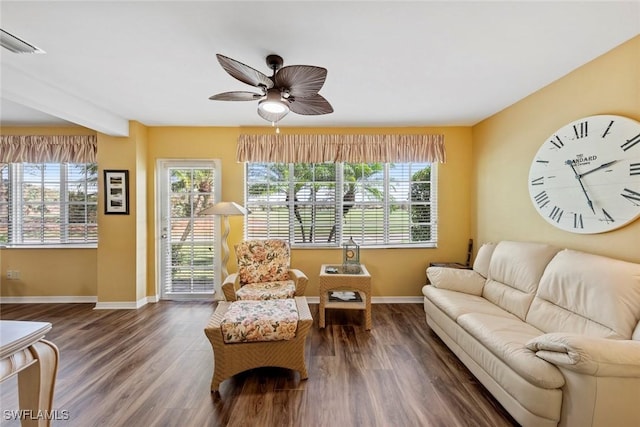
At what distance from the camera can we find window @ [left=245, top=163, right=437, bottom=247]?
149 inches

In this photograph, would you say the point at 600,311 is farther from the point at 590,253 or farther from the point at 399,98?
the point at 399,98

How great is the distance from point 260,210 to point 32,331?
2.83 m

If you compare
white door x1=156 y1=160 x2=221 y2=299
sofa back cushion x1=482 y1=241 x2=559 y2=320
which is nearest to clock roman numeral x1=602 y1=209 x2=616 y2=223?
sofa back cushion x1=482 y1=241 x2=559 y2=320

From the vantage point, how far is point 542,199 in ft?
8.15

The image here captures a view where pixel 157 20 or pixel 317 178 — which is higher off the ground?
pixel 157 20

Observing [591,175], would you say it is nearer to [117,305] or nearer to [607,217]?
[607,217]

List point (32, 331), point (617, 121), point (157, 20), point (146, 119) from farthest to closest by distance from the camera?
point (146, 119) → point (617, 121) → point (157, 20) → point (32, 331)

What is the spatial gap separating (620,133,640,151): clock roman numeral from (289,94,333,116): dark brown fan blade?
2.12 metres

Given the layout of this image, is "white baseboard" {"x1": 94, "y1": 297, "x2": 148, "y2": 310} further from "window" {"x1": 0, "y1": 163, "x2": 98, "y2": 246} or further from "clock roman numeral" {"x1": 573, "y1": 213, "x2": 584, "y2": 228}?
"clock roman numeral" {"x1": 573, "y1": 213, "x2": 584, "y2": 228}

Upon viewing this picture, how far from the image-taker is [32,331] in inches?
39.5

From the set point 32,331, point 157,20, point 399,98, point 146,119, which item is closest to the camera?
point 32,331

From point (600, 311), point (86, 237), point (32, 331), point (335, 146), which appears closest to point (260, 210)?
point (335, 146)

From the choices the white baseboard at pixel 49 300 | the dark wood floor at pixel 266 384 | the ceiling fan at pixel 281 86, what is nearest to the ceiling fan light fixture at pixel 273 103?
the ceiling fan at pixel 281 86

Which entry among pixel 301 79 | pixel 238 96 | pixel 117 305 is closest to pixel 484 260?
pixel 301 79
